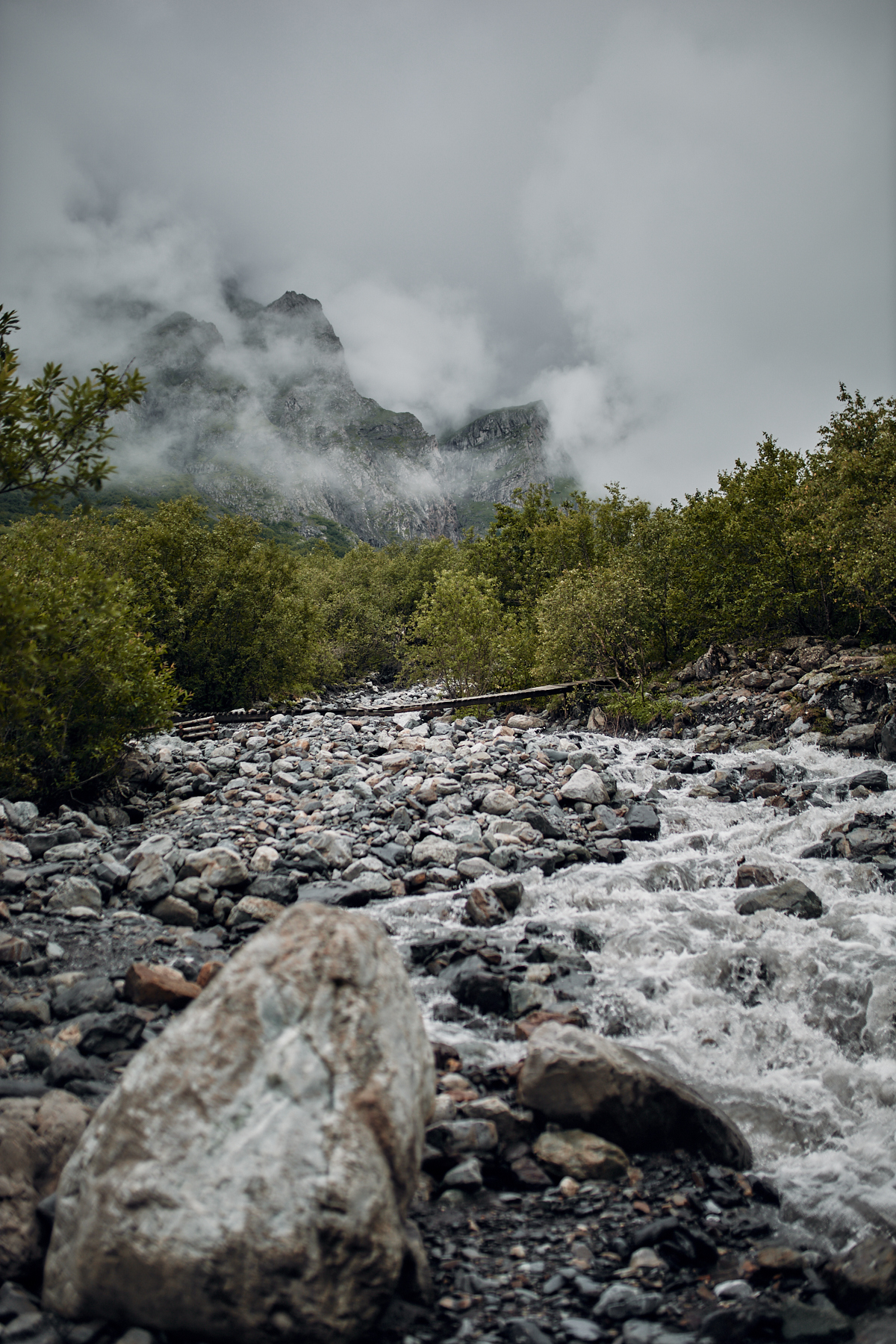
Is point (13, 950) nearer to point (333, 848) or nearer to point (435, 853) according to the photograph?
point (333, 848)

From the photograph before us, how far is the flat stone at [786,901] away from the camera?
27.2ft

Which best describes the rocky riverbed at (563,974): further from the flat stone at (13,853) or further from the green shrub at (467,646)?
the green shrub at (467,646)

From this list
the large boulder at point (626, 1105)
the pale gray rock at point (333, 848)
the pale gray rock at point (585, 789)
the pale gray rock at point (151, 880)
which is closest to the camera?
the large boulder at point (626, 1105)

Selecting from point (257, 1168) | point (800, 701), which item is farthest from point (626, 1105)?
point (800, 701)

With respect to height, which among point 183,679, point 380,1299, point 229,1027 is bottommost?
point 380,1299

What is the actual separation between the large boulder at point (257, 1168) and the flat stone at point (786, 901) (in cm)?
646

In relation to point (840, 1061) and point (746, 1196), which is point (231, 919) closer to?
point (746, 1196)

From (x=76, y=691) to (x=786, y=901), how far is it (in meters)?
12.3

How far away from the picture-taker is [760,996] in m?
6.87

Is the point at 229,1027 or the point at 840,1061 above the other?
the point at 229,1027

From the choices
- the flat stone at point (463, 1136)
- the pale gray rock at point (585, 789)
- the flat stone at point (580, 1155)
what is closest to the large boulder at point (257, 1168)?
the flat stone at point (463, 1136)

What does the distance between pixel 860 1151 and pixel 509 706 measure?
2085cm

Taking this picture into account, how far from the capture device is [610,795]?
1348cm

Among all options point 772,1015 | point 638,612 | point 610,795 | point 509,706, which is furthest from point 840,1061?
point 638,612
